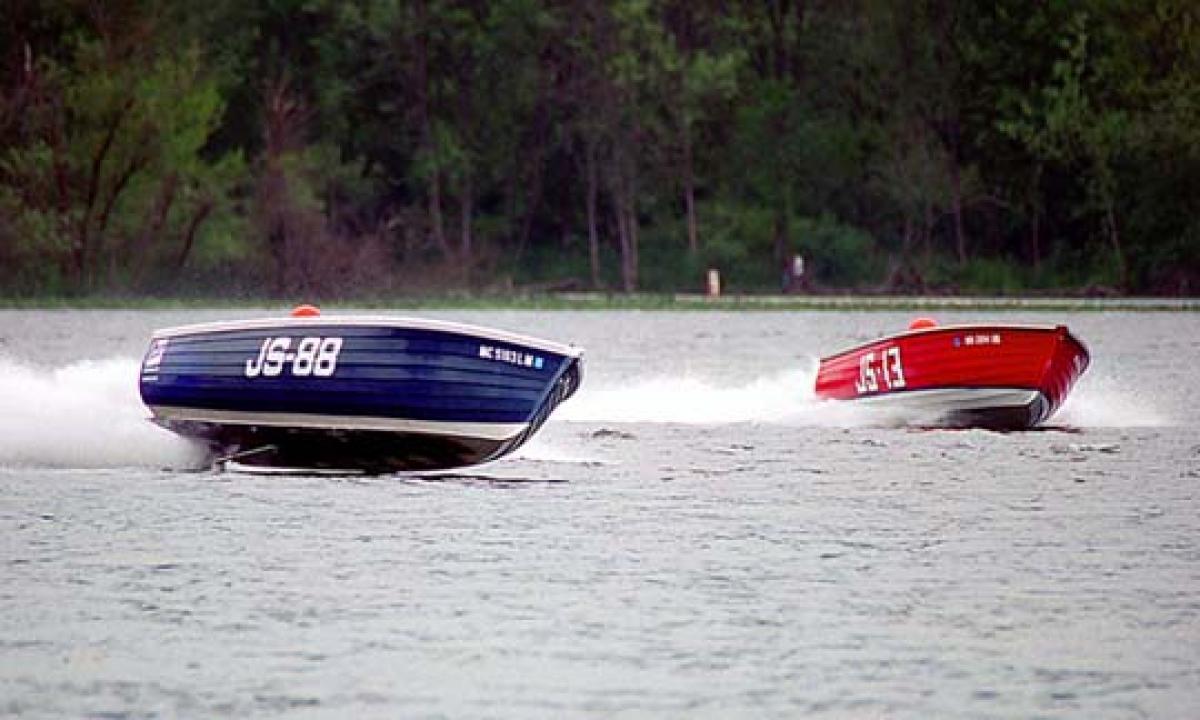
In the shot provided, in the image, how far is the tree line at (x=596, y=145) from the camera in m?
72.4

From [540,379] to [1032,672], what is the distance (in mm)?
8558

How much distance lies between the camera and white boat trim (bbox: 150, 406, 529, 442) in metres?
20.0

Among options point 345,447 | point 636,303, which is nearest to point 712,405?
point 345,447

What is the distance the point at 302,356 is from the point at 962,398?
8702mm

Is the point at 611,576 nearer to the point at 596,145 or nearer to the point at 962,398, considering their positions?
the point at 962,398

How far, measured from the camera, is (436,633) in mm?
12789

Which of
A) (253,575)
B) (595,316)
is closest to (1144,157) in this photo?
(595,316)

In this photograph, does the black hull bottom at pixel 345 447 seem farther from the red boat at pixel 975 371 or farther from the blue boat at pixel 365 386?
the red boat at pixel 975 371

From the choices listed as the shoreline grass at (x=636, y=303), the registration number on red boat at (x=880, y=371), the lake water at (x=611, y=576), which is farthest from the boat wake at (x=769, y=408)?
the shoreline grass at (x=636, y=303)

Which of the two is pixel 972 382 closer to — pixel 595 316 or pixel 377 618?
pixel 377 618

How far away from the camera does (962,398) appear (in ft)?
86.0

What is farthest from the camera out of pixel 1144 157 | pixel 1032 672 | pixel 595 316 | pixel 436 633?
pixel 1144 157

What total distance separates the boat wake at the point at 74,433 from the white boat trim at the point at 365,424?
4.44 ft

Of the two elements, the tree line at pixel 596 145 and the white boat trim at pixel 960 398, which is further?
the tree line at pixel 596 145
